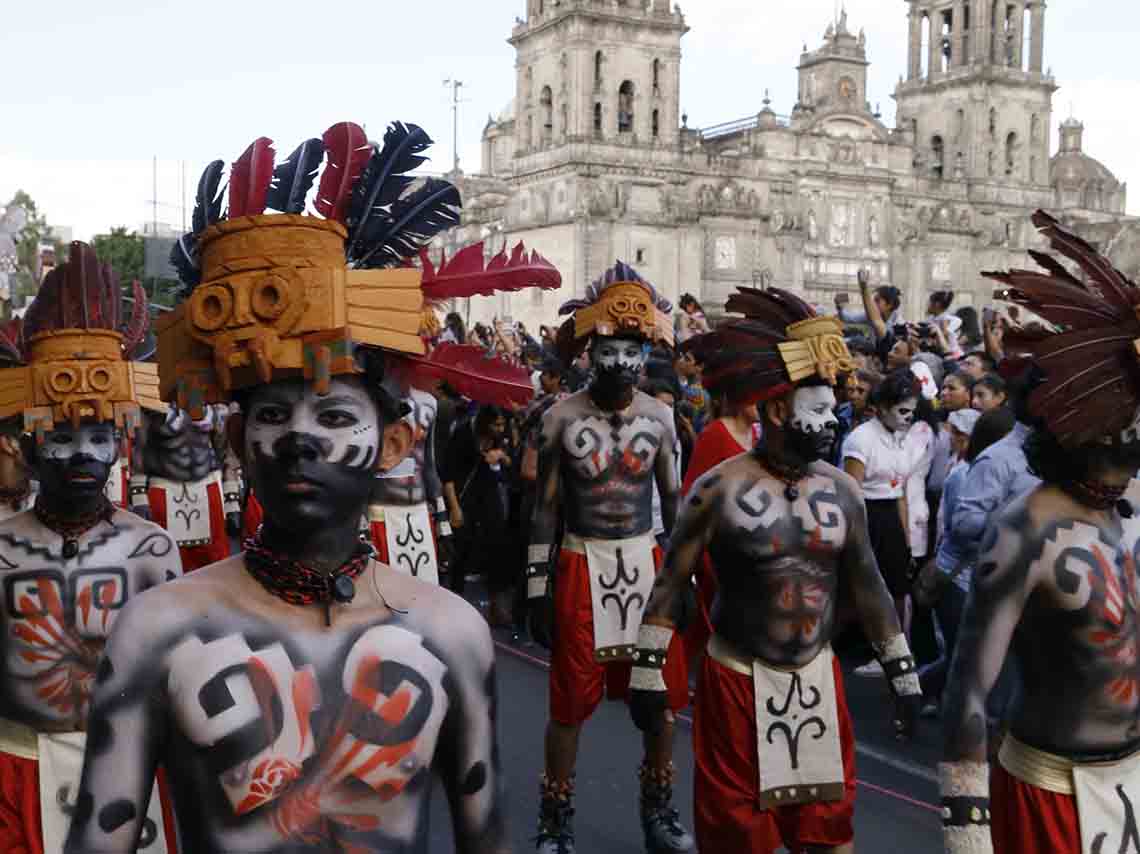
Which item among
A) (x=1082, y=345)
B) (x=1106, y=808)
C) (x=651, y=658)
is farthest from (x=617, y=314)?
(x=1106, y=808)

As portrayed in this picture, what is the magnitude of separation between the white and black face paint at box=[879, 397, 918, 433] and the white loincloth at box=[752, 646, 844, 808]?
493 cm

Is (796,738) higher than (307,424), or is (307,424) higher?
(307,424)

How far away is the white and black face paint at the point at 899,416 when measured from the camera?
10164 mm

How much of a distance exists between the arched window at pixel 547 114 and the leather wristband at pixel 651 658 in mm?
55075

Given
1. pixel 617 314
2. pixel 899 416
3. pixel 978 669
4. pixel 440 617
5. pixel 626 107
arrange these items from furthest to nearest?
pixel 626 107 < pixel 899 416 < pixel 617 314 < pixel 978 669 < pixel 440 617

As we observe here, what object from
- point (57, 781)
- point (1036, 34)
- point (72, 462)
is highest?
point (1036, 34)

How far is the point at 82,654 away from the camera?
15.8 ft

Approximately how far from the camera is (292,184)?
3100 millimetres

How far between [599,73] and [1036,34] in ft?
90.1

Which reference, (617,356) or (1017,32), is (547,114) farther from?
(617,356)

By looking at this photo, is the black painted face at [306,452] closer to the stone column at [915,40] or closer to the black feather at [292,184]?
the black feather at [292,184]

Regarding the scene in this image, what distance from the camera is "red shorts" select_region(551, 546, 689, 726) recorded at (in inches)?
282

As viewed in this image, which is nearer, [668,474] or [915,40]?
[668,474]

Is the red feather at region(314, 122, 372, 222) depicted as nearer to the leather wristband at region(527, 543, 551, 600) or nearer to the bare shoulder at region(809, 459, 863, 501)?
the bare shoulder at region(809, 459, 863, 501)
